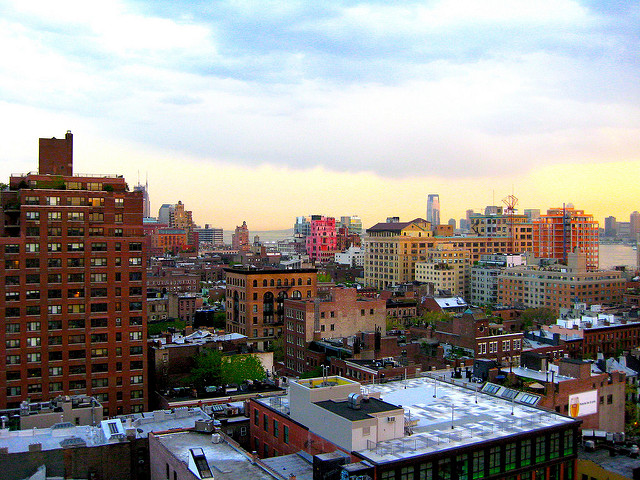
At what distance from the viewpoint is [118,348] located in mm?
76188

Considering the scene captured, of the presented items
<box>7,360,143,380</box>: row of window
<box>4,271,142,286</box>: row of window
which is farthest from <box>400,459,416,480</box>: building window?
<box>4,271,142,286</box>: row of window

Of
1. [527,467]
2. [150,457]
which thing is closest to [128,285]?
[150,457]

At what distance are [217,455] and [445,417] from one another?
1676 centimetres

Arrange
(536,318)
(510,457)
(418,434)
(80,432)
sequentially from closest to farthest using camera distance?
(510,457)
(418,434)
(80,432)
(536,318)

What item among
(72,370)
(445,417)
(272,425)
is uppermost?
(445,417)

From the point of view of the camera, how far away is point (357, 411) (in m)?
43.4

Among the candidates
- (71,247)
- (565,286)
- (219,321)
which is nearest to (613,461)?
(71,247)

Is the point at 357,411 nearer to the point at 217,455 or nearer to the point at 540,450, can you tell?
the point at 217,455

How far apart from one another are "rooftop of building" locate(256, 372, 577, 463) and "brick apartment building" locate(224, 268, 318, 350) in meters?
66.3

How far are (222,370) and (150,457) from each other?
34.9 metres

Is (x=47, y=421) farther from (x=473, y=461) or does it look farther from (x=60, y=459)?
(x=473, y=461)

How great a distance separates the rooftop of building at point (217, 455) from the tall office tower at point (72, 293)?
98.3 ft

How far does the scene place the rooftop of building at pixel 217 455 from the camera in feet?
130

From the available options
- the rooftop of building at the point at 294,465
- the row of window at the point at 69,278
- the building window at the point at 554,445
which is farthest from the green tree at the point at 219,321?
the building window at the point at 554,445
